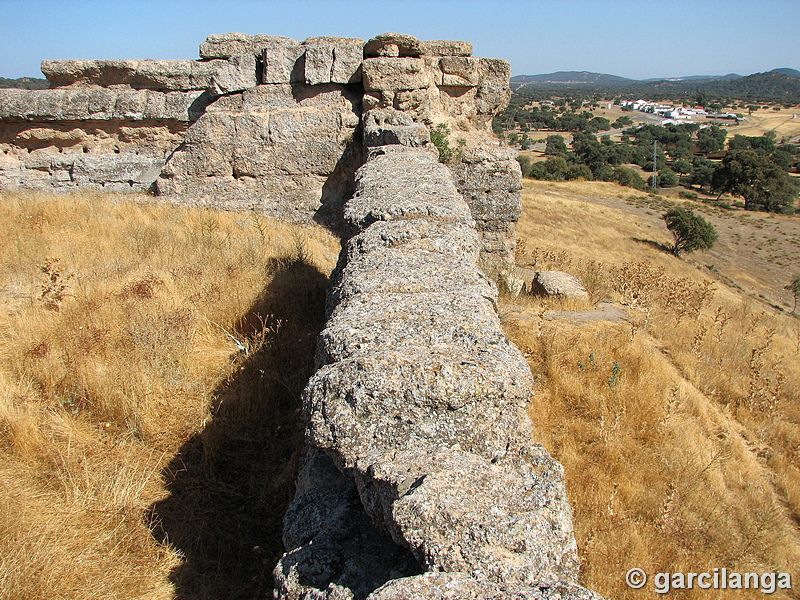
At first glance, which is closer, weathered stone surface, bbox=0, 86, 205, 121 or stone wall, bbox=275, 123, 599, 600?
stone wall, bbox=275, 123, 599, 600

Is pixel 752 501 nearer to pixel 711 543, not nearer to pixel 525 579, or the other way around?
pixel 711 543

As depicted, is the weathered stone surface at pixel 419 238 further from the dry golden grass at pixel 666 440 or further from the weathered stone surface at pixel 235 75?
the weathered stone surface at pixel 235 75

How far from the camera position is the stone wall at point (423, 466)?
1.40 m

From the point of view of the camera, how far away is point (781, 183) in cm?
4081

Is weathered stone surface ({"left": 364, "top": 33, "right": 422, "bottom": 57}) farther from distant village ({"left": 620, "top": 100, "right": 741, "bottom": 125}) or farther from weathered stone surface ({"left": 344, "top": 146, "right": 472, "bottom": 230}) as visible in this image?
distant village ({"left": 620, "top": 100, "right": 741, "bottom": 125})

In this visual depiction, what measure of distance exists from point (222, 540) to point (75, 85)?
28.3ft

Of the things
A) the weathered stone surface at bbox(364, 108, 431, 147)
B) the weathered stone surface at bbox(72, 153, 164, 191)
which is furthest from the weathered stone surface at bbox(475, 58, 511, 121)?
the weathered stone surface at bbox(72, 153, 164, 191)

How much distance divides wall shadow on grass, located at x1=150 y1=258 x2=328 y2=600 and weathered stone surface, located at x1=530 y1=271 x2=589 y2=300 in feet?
11.8

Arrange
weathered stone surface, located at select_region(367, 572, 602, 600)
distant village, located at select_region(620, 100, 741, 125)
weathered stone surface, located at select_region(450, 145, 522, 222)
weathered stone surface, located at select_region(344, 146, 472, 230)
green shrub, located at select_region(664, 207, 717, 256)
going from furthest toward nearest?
distant village, located at select_region(620, 100, 741, 125), green shrub, located at select_region(664, 207, 717, 256), weathered stone surface, located at select_region(450, 145, 522, 222), weathered stone surface, located at select_region(344, 146, 472, 230), weathered stone surface, located at select_region(367, 572, 602, 600)

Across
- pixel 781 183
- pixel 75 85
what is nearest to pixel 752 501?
pixel 75 85

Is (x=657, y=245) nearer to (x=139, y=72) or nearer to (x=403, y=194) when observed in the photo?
(x=139, y=72)

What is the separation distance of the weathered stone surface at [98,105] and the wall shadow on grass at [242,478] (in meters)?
5.65

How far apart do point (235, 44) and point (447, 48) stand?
3.35 metres

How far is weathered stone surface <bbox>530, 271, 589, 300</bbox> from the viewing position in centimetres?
667
